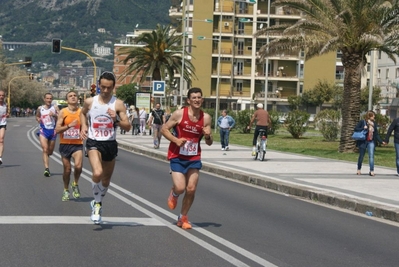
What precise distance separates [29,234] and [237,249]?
8.48ft

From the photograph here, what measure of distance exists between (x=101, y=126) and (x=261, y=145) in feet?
49.7

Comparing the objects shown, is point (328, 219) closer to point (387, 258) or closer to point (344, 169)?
point (387, 258)

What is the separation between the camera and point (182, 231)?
9.81 metres

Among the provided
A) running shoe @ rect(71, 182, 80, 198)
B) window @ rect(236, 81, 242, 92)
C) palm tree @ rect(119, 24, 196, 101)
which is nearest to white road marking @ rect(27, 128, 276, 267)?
running shoe @ rect(71, 182, 80, 198)

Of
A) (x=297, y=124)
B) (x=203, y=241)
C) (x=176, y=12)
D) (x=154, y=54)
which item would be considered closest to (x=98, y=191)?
(x=203, y=241)

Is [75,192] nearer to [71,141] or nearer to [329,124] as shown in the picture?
[71,141]

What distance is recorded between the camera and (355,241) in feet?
32.6

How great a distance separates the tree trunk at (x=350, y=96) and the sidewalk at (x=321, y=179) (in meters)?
4.08

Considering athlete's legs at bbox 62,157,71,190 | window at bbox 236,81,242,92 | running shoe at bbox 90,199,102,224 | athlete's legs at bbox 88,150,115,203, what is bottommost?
running shoe at bbox 90,199,102,224

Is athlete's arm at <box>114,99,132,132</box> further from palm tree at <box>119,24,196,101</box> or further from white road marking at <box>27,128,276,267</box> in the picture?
palm tree at <box>119,24,196,101</box>

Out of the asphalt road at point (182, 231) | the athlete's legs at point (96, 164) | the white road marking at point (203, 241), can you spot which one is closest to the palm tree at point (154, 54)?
the asphalt road at point (182, 231)

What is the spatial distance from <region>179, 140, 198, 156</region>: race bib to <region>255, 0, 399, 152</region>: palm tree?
1799 centimetres

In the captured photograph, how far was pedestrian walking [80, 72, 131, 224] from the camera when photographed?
9562 mm

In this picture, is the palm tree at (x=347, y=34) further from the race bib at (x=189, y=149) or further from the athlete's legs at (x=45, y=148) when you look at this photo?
the race bib at (x=189, y=149)
